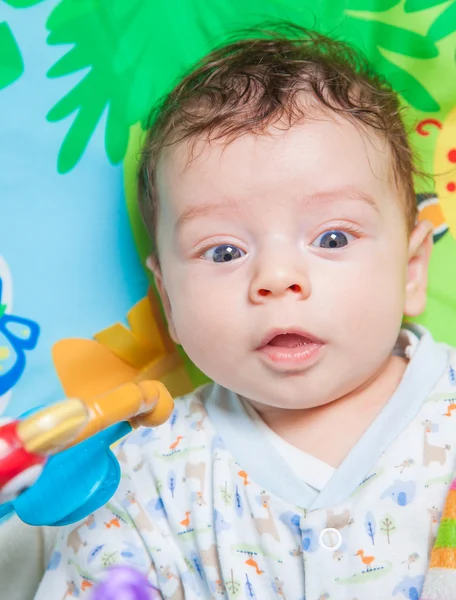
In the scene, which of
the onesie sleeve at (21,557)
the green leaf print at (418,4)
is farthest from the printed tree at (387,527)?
the green leaf print at (418,4)

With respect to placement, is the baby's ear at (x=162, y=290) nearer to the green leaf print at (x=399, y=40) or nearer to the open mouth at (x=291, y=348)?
the open mouth at (x=291, y=348)

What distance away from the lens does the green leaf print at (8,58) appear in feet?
3.83

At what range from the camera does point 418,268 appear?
117 centimetres

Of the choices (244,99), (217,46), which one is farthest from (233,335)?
(217,46)

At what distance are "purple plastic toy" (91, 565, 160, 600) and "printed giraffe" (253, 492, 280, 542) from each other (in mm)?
184

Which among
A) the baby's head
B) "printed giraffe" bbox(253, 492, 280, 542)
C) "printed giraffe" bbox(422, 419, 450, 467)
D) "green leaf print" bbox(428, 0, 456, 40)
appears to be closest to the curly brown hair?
the baby's head

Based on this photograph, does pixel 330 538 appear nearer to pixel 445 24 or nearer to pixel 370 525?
pixel 370 525

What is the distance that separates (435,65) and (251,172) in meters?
0.48

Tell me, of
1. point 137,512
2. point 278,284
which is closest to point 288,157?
point 278,284

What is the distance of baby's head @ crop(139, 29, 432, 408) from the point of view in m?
0.97

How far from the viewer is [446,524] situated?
93 cm

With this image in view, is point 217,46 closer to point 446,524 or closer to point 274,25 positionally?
point 274,25

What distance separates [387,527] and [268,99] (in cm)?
57

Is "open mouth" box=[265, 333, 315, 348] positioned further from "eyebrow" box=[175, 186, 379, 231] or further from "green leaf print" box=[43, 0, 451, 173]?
"green leaf print" box=[43, 0, 451, 173]
